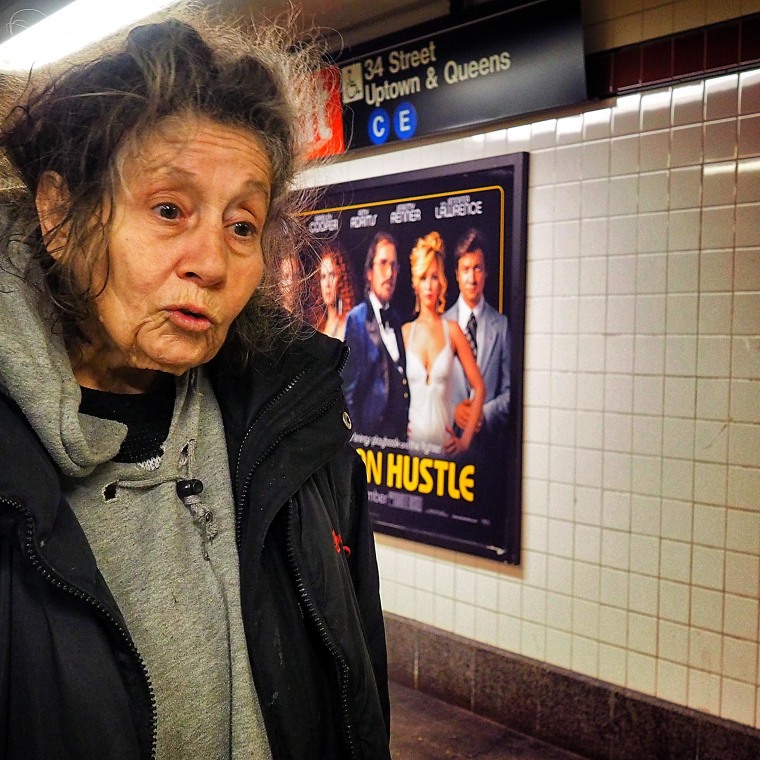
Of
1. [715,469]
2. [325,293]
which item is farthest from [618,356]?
[325,293]

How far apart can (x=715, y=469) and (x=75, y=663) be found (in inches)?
81.2

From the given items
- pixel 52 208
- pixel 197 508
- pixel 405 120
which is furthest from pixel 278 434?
pixel 405 120

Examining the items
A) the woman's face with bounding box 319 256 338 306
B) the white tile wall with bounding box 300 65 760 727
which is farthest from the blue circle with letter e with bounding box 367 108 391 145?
the woman's face with bounding box 319 256 338 306

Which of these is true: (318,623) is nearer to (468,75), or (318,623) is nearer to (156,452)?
(156,452)

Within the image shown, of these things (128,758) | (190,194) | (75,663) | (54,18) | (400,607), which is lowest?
(400,607)

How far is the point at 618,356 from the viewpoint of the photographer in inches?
100

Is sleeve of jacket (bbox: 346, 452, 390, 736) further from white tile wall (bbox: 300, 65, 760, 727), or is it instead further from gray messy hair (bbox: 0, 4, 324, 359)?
white tile wall (bbox: 300, 65, 760, 727)

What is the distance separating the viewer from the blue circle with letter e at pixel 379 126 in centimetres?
312

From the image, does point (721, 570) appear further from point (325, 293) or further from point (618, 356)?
point (325, 293)

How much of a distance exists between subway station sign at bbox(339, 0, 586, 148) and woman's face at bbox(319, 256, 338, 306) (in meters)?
0.56

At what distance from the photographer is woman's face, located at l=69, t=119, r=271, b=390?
0.96 m

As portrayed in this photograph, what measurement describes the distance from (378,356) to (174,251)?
2.33 meters

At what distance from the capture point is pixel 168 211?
97 cm

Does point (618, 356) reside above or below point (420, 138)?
below
